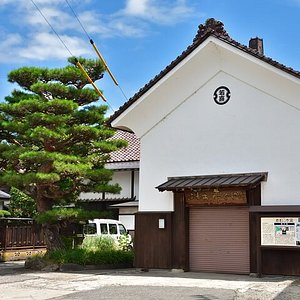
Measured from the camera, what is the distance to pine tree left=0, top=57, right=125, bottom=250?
596 inches

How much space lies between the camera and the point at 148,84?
14891mm

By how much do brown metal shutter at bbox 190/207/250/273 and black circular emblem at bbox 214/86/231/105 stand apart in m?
3.27

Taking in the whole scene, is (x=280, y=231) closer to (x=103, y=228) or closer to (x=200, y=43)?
(x=200, y=43)

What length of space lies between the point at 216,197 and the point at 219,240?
4.34 feet

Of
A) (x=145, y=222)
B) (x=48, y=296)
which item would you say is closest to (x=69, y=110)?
(x=145, y=222)

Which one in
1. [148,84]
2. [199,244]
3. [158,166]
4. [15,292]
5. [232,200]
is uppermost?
[148,84]

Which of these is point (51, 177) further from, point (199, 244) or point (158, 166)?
point (199, 244)

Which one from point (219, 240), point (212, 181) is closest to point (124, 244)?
point (219, 240)

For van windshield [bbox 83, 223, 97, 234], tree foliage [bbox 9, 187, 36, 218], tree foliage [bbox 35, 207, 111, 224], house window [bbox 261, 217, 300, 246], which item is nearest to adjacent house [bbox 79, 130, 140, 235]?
van windshield [bbox 83, 223, 97, 234]

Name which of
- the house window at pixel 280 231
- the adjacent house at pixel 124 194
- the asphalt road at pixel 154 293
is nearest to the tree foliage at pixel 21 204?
the adjacent house at pixel 124 194

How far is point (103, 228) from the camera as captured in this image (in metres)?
21.0

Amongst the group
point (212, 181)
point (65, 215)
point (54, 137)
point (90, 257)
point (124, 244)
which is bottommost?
point (90, 257)

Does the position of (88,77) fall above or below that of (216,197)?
above

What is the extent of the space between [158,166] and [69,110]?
338 cm
